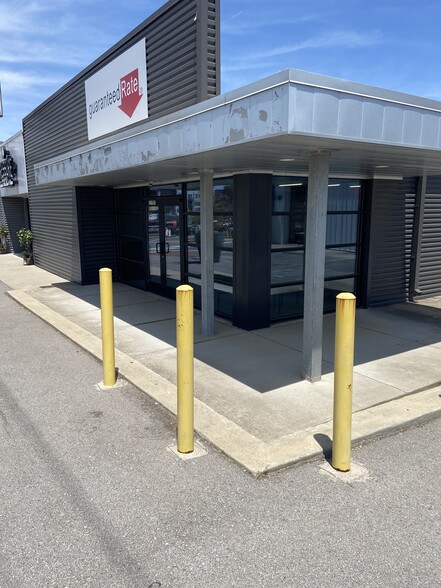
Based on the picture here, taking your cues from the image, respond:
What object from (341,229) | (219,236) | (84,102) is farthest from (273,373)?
(84,102)

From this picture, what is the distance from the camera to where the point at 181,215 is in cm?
934

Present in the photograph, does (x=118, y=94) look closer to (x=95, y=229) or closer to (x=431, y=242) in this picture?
(x=95, y=229)

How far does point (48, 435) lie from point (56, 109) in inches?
482

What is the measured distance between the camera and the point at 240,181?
7.31 m

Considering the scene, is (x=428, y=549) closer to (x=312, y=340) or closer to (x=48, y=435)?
(x=312, y=340)

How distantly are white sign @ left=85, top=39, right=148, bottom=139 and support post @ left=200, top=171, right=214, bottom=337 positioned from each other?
3458 mm

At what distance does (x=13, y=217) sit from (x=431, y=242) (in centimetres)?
1902

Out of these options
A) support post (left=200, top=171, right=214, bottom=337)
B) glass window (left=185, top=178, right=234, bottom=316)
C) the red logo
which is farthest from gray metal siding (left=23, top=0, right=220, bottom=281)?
support post (left=200, top=171, right=214, bottom=337)

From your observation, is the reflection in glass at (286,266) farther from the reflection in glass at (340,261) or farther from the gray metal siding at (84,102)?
the gray metal siding at (84,102)

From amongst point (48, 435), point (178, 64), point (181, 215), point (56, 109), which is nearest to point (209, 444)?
point (48, 435)

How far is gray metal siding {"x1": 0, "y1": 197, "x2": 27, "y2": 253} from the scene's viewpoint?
22344 mm

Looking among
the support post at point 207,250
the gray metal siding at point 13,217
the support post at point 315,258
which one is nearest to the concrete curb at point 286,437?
the support post at point 315,258

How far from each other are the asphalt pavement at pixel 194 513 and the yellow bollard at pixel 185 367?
19 cm

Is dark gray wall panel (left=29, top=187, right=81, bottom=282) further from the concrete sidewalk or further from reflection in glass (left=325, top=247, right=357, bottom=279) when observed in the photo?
reflection in glass (left=325, top=247, right=357, bottom=279)
